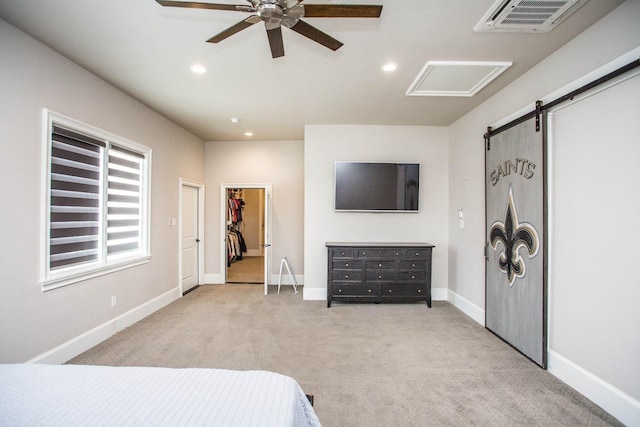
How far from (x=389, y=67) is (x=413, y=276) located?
2.84 metres

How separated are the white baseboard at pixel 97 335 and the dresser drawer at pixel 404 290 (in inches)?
129

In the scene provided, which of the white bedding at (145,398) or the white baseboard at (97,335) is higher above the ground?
the white bedding at (145,398)

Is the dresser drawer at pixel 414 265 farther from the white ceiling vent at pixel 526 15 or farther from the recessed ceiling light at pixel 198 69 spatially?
Answer: the recessed ceiling light at pixel 198 69

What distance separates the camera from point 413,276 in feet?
13.5

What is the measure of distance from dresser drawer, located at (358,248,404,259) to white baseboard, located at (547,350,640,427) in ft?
6.44

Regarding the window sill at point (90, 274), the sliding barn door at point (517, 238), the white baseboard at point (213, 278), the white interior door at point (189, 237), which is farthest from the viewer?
the white baseboard at point (213, 278)

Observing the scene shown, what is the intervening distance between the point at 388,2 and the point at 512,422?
2948 millimetres

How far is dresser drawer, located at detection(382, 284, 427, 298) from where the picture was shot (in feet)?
13.4

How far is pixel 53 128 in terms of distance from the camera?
2482 millimetres

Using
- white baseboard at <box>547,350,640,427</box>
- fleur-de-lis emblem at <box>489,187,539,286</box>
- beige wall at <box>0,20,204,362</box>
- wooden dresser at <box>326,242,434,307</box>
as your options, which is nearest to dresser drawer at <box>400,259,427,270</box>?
wooden dresser at <box>326,242,434,307</box>

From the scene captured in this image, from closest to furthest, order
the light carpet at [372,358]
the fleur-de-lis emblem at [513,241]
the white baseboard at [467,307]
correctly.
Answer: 1. the light carpet at [372,358]
2. the fleur-de-lis emblem at [513,241]
3. the white baseboard at [467,307]

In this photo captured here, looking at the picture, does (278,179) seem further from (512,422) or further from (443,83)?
(512,422)

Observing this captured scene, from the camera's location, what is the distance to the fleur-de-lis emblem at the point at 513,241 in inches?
104

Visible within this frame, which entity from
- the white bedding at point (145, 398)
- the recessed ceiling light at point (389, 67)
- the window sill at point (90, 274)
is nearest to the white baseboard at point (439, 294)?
the recessed ceiling light at point (389, 67)
